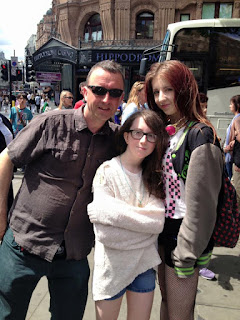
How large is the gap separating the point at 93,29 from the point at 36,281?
25378mm

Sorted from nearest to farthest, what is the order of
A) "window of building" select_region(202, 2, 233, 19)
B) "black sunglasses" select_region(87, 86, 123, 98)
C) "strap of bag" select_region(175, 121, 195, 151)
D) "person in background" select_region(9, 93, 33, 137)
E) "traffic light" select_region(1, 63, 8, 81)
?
"strap of bag" select_region(175, 121, 195, 151) → "black sunglasses" select_region(87, 86, 123, 98) → "person in background" select_region(9, 93, 33, 137) → "traffic light" select_region(1, 63, 8, 81) → "window of building" select_region(202, 2, 233, 19)

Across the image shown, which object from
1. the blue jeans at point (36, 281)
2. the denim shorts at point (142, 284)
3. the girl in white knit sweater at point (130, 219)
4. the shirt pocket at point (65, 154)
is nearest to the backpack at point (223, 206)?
the girl in white knit sweater at point (130, 219)

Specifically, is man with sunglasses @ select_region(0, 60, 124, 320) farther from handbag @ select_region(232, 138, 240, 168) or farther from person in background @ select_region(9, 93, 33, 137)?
person in background @ select_region(9, 93, 33, 137)

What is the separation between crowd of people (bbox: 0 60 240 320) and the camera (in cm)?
156

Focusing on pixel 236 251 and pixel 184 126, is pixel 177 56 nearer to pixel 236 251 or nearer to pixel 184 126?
pixel 236 251

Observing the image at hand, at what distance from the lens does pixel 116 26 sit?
21.2m

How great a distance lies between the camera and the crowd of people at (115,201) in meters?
1.56

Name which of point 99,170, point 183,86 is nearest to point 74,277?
point 99,170

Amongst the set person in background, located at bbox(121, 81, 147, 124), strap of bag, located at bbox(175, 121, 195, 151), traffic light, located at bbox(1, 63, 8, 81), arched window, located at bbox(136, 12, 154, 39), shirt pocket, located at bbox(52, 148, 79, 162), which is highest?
arched window, located at bbox(136, 12, 154, 39)

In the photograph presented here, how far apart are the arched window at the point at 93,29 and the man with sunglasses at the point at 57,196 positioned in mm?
23786

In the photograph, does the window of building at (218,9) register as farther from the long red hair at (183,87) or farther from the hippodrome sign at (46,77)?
the long red hair at (183,87)

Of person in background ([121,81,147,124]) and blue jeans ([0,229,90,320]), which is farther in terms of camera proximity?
person in background ([121,81,147,124])

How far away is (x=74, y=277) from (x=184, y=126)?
116 centimetres

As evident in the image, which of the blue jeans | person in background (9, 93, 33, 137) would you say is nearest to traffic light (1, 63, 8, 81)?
person in background (9, 93, 33, 137)
